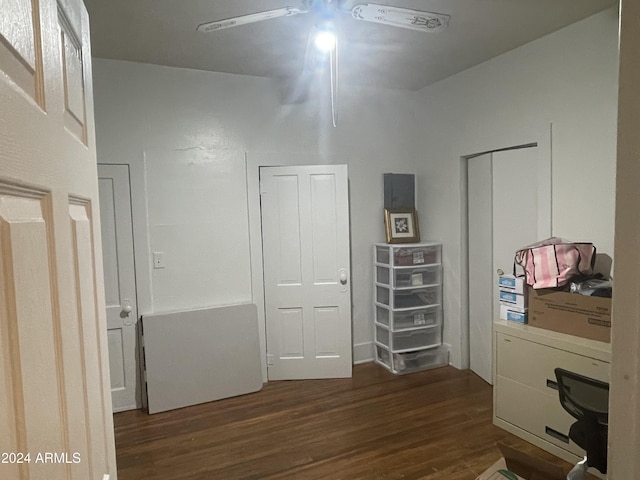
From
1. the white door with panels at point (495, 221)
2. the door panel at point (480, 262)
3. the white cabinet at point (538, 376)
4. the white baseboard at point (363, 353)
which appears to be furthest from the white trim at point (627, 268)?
the white baseboard at point (363, 353)

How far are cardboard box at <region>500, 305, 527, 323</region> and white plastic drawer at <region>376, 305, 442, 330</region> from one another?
1.02 metres

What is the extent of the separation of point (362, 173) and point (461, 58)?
1262 millimetres

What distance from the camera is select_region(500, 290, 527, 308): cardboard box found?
8.43 feet

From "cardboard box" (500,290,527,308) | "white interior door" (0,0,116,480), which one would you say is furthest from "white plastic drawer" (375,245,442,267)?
"white interior door" (0,0,116,480)

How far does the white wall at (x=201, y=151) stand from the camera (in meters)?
3.01

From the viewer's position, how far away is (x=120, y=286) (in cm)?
302

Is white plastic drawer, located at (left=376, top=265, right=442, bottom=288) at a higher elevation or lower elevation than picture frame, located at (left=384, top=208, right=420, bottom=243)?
lower

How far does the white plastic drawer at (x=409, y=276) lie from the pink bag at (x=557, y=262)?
1201 millimetres

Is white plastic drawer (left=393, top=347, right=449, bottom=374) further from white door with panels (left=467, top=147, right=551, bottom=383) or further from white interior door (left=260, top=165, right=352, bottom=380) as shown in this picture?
white interior door (left=260, top=165, right=352, bottom=380)

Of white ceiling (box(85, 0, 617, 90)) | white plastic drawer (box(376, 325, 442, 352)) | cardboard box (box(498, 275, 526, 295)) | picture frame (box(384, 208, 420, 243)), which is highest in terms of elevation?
white ceiling (box(85, 0, 617, 90))

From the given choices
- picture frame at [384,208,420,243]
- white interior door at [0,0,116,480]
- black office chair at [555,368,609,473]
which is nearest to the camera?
white interior door at [0,0,116,480]

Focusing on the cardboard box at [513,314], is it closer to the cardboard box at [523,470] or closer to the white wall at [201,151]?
the cardboard box at [523,470]

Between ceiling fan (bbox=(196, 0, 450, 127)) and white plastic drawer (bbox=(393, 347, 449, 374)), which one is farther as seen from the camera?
white plastic drawer (bbox=(393, 347, 449, 374))

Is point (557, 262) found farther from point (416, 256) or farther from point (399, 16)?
point (399, 16)
